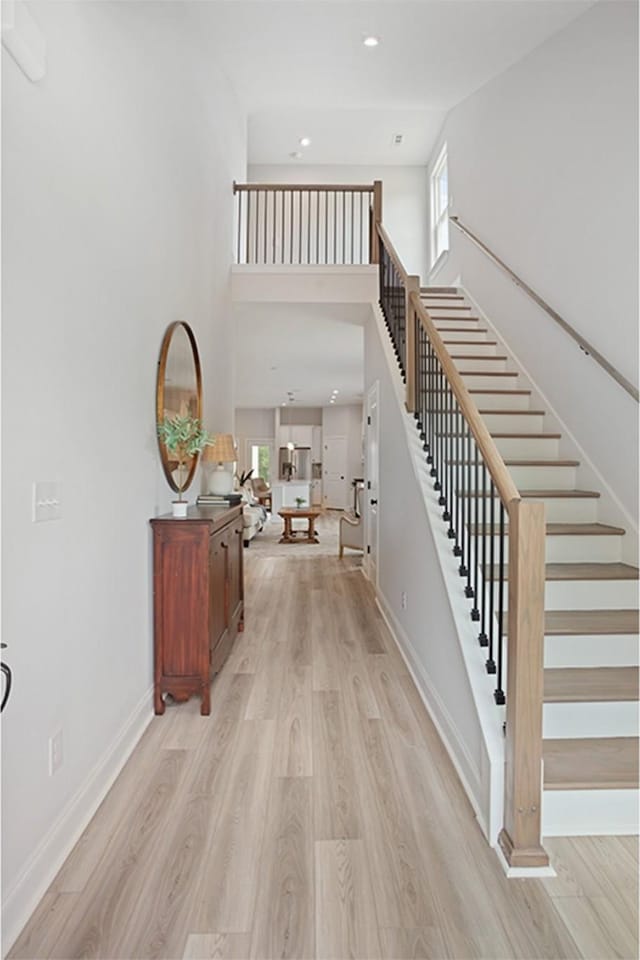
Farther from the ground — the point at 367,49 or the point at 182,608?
the point at 367,49

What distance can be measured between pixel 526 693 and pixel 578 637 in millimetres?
834

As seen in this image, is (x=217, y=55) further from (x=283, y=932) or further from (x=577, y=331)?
(x=283, y=932)

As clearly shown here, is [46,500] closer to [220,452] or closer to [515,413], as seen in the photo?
[220,452]

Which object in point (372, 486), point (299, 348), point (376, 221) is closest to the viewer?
point (376, 221)

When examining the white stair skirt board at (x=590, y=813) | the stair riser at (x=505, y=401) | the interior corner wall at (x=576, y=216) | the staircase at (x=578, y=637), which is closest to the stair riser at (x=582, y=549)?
the staircase at (x=578, y=637)

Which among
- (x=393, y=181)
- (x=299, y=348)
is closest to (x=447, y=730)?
(x=299, y=348)

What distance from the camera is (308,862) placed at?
1.82 m

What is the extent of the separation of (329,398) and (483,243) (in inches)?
320

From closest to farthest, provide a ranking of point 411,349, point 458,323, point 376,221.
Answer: point 411,349 < point 458,323 < point 376,221

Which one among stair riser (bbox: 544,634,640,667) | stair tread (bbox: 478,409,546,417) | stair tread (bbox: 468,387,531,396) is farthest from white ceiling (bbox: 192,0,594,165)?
stair riser (bbox: 544,634,640,667)

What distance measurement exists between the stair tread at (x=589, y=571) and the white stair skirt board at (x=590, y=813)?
0.97 metres

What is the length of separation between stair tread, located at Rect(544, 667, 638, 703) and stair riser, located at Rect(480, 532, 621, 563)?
0.76 metres

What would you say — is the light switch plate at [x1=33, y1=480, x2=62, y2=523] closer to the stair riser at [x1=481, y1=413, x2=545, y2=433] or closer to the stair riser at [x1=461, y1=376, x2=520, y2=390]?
the stair riser at [x1=481, y1=413, x2=545, y2=433]

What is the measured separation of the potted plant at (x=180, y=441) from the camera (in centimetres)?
306
